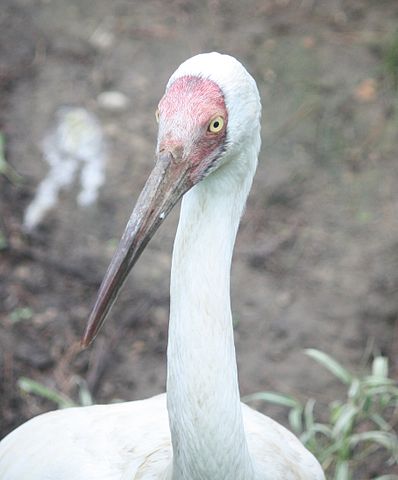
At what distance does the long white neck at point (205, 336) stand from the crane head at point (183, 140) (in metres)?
0.11

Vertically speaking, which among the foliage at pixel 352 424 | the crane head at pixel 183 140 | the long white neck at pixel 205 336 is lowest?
the foliage at pixel 352 424

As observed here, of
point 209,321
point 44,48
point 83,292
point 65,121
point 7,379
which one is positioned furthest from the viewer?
point 44,48

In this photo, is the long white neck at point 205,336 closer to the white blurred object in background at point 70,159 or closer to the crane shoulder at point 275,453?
the crane shoulder at point 275,453

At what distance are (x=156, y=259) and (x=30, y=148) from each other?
2.81 feet

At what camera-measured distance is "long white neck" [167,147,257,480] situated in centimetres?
195

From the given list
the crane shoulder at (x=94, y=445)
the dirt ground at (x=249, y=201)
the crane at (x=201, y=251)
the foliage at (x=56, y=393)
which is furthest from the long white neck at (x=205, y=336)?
the dirt ground at (x=249, y=201)

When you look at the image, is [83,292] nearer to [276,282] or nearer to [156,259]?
[156,259]

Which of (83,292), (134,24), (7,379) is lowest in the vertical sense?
(7,379)

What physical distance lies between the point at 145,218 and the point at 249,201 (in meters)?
2.36

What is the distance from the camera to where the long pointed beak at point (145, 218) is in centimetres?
184

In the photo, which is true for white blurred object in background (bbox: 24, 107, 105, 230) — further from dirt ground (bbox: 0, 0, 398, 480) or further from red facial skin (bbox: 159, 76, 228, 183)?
red facial skin (bbox: 159, 76, 228, 183)

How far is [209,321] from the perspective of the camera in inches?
76.8

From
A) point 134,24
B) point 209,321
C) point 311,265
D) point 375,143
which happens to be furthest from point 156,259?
point 209,321

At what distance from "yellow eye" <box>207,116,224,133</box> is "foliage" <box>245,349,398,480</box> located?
1.49 m
